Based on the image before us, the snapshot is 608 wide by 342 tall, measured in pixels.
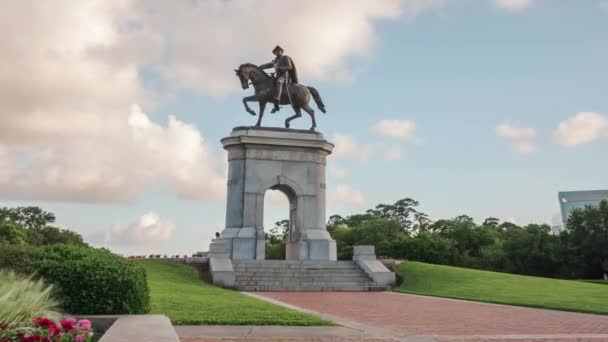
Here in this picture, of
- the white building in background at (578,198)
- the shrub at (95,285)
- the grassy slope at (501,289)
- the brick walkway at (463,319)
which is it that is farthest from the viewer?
the white building in background at (578,198)

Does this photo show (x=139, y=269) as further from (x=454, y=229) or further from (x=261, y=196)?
(x=454, y=229)

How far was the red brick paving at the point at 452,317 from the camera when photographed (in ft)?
36.2

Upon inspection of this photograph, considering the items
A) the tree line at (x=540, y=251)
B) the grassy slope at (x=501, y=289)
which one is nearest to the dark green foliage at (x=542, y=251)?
the tree line at (x=540, y=251)

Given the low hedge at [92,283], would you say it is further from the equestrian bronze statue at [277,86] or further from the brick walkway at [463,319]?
the equestrian bronze statue at [277,86]

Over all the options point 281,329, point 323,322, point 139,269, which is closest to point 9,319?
point 139,269

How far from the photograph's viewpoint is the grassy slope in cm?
1656

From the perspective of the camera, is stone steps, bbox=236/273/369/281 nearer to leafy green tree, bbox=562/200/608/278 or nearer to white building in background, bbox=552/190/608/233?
leafy green tree, bbox=562/200/608/278

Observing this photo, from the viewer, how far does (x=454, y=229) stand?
65.2 m

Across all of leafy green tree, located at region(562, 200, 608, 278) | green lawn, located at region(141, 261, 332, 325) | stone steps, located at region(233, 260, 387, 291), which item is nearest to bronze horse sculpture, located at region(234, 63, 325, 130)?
stone steps, located at region(233, 260, 387, 291)

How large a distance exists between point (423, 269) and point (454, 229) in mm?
41558

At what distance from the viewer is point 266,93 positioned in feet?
96.5

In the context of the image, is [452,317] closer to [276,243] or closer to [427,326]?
[427,326]

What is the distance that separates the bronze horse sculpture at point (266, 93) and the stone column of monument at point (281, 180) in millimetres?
1421

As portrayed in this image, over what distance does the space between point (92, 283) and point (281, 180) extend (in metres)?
19.7
